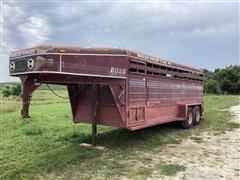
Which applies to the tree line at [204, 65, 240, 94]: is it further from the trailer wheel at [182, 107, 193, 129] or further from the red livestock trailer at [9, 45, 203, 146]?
the red livestock trailer at [9, 45, 203, 146]

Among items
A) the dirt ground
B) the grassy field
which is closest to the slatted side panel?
the grassy field

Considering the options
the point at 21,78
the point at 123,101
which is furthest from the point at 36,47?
the point at 123,101

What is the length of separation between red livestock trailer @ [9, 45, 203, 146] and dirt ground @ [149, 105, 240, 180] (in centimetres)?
120

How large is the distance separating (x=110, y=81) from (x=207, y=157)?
3.05 meters

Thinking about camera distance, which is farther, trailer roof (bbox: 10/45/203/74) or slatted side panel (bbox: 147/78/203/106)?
slatted side panel (bbox: 147/78/203/106)

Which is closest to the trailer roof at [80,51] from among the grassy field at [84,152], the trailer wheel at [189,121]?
the grassy field at [84,152]

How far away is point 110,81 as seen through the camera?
22.5ft

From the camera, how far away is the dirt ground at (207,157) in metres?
5.61

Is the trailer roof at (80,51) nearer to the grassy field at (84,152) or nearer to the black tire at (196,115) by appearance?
the grassy field at (84,152)

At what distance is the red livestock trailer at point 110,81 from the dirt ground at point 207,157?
1.20 meters

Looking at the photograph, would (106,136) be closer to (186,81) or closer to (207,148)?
(207,148)

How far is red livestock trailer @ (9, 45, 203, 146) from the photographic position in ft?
18.4

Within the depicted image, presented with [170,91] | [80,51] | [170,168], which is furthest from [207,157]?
[80,51]

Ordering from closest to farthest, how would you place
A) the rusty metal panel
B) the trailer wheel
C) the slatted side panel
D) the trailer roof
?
the trailer roof → the rusty metal panel → the slatted side panel → the trailer wheel
